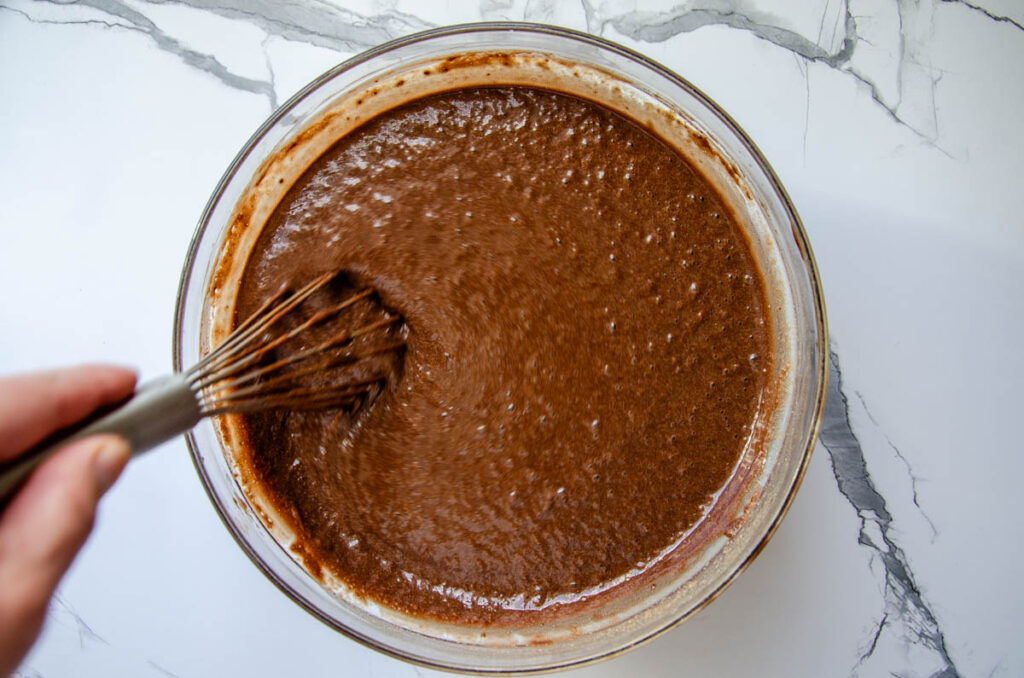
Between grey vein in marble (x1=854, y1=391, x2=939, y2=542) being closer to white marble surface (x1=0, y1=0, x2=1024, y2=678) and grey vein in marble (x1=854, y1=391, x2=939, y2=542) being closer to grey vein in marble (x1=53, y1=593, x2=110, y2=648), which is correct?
white marble surface (x1=0, y1=0, x2=1024, y2=678)

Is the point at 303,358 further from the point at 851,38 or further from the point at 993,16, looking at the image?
the point at 993,16

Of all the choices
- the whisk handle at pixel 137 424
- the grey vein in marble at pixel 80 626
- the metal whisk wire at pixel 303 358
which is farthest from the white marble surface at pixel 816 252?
the whisk handle at pixel 137 424

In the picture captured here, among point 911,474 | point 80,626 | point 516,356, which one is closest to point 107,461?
point 516,356

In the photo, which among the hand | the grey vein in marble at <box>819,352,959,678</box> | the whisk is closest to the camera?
the hand

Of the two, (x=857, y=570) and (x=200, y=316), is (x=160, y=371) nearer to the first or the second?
(x=200, y=316)

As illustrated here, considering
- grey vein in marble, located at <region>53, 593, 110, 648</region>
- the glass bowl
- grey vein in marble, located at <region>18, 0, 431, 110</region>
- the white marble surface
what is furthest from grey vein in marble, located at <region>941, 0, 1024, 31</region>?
grey vein in marble, located at <region>53, 593, 110, 648</region>

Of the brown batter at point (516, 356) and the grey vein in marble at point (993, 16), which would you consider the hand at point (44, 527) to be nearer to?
the brown batter at point (516, 356)
